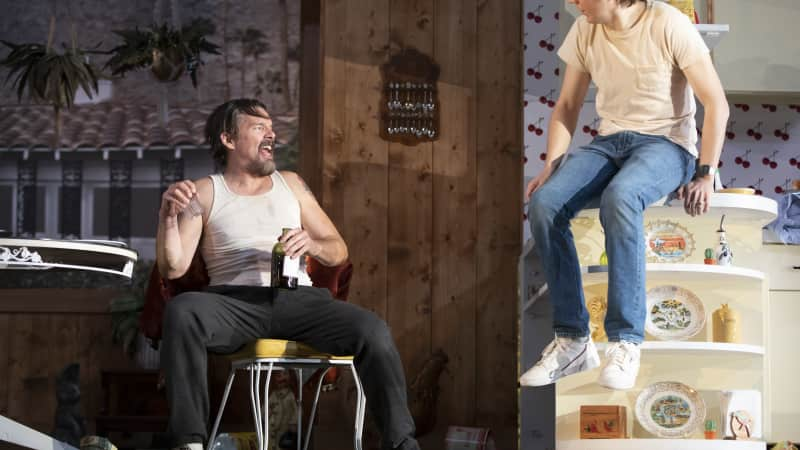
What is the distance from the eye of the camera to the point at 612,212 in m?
3.26

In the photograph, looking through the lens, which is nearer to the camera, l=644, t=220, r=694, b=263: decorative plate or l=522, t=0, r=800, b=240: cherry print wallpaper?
l=644, t=220, r=694, b=263: decorative plate

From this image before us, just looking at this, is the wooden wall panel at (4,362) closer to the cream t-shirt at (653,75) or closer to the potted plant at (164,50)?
the potted plant at (164,50)

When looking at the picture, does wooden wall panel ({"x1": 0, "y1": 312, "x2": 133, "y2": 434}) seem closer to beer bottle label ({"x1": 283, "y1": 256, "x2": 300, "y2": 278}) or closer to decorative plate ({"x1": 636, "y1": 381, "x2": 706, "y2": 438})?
beer bottle label ({"x1": 283, "y1": 256, "x2": 300, "y2": 278})

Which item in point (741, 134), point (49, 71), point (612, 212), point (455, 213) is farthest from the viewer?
point (49, 71)

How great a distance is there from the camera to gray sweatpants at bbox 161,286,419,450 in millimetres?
3057

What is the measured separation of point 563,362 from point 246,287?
95 cm

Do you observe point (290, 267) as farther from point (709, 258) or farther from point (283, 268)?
point (709, 258)

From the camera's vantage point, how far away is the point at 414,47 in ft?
17.3

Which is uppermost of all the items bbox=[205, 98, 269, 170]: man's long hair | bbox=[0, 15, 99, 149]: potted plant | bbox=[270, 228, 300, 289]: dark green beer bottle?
bbox=[0, 15, 99, 149]: potted plant

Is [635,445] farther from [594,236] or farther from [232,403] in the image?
[232,403]

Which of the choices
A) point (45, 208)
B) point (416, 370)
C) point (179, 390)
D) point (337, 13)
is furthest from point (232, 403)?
point (179, 390)

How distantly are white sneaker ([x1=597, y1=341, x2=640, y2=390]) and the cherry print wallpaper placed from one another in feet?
6.15

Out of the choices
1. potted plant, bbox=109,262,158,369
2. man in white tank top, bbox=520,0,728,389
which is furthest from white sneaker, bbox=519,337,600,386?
potted plant, bbox=109,262,158,369

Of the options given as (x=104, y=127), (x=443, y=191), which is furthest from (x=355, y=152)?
(x=104, y=127)
